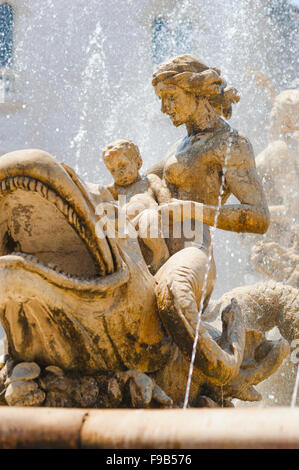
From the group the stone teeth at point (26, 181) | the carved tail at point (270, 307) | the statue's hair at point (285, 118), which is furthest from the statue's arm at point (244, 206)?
the statue's hair at point (285, 118)

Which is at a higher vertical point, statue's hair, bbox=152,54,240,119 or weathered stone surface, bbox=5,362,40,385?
statue's hair, bbox=152,54,240,119

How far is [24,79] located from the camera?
623 inches

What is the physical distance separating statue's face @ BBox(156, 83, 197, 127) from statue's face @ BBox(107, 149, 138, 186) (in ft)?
1.05

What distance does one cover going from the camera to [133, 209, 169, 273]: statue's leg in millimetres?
2691

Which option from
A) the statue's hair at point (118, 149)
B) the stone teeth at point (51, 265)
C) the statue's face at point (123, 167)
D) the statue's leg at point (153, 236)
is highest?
the statue's hair at point (118, 149)

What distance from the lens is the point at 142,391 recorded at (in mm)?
2189

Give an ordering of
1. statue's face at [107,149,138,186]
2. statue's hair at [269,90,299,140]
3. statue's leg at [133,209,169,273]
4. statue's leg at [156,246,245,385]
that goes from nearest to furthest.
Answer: statue's leg at [156,246,245,385] → statue's leg at [133,209,169,273] → statue's face at [107,149,138,186] → statue's hair at [269,90,299,140]

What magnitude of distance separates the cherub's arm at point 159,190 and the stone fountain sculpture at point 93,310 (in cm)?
36

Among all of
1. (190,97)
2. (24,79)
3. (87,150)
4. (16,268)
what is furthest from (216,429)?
(24,79)

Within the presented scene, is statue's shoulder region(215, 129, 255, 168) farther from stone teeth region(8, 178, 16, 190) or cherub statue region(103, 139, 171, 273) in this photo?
stone teeth region(8, 178, 16, 190)

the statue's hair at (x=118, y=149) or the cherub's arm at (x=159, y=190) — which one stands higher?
the statue's hair at (x=118, y=149)

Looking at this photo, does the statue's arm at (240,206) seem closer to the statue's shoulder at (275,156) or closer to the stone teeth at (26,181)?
the stone teeth at (26,181)

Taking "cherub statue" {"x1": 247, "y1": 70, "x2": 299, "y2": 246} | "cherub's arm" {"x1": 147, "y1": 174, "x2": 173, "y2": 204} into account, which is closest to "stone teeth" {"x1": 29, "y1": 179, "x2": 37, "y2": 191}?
"cherub's arm" {"x1": 147, "y1": 174, "x2": 173, "y2": 204}

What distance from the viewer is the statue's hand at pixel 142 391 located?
2180mm
